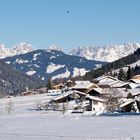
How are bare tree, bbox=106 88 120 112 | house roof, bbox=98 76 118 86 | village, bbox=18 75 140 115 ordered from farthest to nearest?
house roof, bbox=98 76 118 86 → bare tree, bbox=106 88 120 112 → village, bbox=18 75 140 115

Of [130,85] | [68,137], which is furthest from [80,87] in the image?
[68,137]

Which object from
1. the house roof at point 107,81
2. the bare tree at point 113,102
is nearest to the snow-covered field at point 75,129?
the bare tree at point 113,102

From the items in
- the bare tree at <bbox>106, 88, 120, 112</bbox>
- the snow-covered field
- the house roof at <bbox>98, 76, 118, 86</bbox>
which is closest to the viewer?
the snow-covered field

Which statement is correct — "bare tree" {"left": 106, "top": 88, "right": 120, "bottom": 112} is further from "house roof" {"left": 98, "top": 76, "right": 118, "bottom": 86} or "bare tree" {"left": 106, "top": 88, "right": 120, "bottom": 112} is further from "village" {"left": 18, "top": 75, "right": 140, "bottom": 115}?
"house roof" {"left": 98, "top": 76, "right": 118, "bottom": 86}

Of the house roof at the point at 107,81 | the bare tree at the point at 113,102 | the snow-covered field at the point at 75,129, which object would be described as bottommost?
the snow-covered field at the point at 75,129

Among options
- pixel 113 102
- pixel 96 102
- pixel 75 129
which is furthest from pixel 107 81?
pixel 75 129

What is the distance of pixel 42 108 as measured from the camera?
4286 inches

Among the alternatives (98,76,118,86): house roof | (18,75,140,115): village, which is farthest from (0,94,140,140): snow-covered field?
(98,76,118,86): house roof

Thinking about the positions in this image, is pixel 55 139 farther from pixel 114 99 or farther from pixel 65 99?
pixel 65 99

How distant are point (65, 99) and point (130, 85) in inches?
1082

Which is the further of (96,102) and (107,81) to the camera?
(107,81)

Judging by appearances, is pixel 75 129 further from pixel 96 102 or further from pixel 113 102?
pixel 96 102

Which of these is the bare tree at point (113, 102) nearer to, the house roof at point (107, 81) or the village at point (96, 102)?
the village at point (96, 102)

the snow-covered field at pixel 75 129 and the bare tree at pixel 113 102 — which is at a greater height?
the bare tree at pixel 113 102
